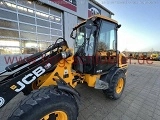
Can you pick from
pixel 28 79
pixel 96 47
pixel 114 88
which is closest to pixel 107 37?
pixel 96 47

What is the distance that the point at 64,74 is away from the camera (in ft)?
7.75

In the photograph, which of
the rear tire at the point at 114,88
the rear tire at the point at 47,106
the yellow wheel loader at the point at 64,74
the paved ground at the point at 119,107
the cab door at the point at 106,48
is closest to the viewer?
the rear tire at the point at 47,106

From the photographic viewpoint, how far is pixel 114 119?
8.21 ft

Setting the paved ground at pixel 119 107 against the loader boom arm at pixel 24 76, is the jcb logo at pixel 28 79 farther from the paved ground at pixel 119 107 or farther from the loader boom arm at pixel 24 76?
the paved ground at pixel 119 107

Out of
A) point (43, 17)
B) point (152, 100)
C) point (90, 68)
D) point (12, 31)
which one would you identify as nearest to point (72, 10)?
point (43, 17)

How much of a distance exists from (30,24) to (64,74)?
19.9ft

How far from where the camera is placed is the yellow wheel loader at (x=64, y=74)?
1568 mm

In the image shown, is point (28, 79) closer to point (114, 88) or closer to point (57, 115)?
point (57, 115)

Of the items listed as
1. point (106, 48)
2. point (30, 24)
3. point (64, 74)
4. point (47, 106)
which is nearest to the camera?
point (47, 106)

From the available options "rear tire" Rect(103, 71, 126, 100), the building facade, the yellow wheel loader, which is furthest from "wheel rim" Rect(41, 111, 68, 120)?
the building facade

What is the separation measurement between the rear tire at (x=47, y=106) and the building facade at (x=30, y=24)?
5.80 meters

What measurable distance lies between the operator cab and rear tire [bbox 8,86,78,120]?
1127 mm

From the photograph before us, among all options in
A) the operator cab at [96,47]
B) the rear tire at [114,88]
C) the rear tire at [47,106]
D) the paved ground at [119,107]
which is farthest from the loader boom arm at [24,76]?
the rear tire at [114,88]

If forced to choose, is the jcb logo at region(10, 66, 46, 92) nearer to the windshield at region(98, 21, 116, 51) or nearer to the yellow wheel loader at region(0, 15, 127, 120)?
the yellow wheel loader at region(0, 15, 127, 120)
